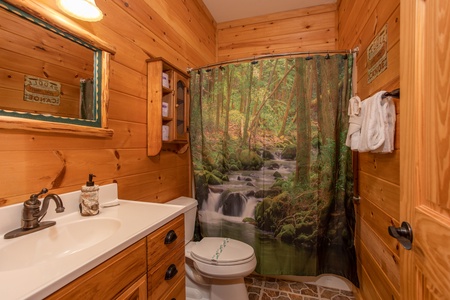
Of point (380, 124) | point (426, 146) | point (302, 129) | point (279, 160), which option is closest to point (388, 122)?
point (380, 124)

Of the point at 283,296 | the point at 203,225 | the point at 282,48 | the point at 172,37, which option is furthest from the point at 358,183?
the point at 172,37

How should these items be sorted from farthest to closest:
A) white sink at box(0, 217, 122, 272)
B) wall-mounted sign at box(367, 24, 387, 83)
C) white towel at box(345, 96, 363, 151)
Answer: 1. white towel at box(345, 96, 363, 151)
2. wall-mounted sign at box(367, 24, 387, 83)
3. white sink at box(0, 217, 122, 272)

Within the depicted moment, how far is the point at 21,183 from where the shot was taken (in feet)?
2.77

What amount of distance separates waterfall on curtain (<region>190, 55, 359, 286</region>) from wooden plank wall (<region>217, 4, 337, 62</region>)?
78 cm

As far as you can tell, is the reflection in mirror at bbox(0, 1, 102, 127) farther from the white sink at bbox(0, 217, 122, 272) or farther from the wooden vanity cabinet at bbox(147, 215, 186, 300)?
the wooden vanity cabinet at bbox(147, 215, 186, 300)

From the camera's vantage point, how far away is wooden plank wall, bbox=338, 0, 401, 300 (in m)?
1.05

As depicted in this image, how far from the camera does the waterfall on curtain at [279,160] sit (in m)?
1.72

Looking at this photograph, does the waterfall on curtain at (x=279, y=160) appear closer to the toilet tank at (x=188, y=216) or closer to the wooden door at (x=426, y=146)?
the toilet tank at (x=188, y=216)

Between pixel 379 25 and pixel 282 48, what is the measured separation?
1324 millimetres

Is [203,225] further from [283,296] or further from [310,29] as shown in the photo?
[310,29]

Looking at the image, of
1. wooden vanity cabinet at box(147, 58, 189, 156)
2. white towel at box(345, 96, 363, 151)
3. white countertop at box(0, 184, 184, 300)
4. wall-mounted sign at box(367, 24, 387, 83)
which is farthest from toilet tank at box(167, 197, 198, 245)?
wall-mounted sign at box(367, 24, 387, 83)

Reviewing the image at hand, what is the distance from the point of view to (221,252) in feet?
5.07

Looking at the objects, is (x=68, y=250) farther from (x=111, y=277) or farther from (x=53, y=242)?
(x=111, y=277)

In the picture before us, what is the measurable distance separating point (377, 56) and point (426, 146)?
910 millimetres
